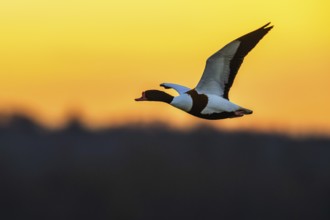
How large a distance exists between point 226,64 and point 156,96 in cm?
90

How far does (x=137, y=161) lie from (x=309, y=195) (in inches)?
264

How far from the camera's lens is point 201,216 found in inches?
2077

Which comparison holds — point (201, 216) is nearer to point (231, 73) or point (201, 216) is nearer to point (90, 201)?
point (90, 201)

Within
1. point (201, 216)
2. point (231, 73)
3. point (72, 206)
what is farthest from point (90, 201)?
point (231, 73)

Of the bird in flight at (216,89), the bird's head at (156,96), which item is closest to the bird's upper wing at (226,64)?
the bird in flight at (216,89)

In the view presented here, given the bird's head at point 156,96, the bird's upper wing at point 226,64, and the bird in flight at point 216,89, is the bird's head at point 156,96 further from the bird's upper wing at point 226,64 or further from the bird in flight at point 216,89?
the bird's upper wing at point 226,64

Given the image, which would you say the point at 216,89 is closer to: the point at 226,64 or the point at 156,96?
the point at 226,64

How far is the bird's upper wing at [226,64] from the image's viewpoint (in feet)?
56.5

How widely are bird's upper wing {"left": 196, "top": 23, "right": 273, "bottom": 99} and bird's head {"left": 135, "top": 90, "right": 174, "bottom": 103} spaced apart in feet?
1.44

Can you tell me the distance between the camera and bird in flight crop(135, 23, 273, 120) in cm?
1697

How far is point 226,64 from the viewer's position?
17.4 m

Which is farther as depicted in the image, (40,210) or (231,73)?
(40,210)

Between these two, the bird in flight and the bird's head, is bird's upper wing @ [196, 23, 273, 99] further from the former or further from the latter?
the bird's head

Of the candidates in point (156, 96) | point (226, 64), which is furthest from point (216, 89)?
point (156, 96)
